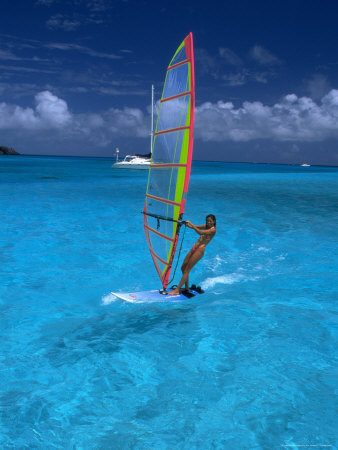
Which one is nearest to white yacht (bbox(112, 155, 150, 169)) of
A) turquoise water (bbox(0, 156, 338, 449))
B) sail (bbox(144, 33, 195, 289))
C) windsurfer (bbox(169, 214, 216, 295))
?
turquoise water (bbox(0, 156, 338, 449))

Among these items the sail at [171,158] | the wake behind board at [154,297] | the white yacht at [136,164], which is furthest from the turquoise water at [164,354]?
the white yacht at [136,164]

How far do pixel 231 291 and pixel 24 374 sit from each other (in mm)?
4815

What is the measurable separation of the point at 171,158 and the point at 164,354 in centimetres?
310

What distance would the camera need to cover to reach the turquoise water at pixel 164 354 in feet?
13.0

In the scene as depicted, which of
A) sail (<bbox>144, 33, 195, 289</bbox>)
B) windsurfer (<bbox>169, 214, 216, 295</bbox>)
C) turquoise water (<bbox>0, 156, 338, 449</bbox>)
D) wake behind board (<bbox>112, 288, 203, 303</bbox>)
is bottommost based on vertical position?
turquoise water (<bbox>0, 156, 338, 449</bbox>)

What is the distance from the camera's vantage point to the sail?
221 inches

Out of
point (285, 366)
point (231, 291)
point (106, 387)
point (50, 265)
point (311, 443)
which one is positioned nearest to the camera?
point (311, 443)

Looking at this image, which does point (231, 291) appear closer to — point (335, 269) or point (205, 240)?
point (205, 240)

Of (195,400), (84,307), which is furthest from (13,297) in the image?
(195,400)

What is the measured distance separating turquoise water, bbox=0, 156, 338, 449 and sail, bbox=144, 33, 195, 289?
1.49 meters

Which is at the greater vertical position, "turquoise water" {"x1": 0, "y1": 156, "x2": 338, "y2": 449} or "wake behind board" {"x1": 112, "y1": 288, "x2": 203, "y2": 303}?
"wake behind board" {"x1": 112, "y1": 288, "x2": 203, "y2": 303}

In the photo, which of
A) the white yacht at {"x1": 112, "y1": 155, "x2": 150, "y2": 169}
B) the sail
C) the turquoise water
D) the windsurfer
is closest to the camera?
the turquoise water

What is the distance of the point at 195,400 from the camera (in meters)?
4.37

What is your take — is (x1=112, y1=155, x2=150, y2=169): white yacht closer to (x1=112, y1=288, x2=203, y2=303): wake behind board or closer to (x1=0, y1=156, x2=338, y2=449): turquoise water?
(x1=0, y1=156, x2=338, y2=449): turquoise water
